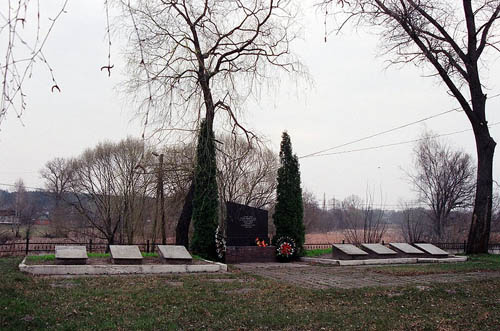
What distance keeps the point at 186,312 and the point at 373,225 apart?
2064cm

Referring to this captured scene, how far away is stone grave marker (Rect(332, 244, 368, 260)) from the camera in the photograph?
1548 cm

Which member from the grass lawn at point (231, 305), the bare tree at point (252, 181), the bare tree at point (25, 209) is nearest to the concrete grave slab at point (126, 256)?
the grass lawn at point (231, 305)

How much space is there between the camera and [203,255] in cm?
1562

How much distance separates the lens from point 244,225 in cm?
1728

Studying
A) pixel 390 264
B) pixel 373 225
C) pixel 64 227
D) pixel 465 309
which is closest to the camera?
pixel 465 309

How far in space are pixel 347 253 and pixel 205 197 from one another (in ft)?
16.1

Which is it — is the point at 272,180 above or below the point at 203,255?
above

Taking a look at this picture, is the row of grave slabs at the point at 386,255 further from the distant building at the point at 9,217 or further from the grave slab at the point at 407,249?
the distant building at the point at 9,217

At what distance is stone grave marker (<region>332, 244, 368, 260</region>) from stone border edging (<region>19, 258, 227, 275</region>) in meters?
4.84

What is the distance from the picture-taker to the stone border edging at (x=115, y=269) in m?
10.6

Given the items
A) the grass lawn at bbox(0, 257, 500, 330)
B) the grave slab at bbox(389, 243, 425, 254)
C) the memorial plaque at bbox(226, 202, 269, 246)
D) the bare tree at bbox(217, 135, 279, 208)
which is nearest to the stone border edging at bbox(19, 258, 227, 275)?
the grass lawn at bbox(0, 257, 500, 330)

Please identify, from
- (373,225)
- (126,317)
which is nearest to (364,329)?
(126,317)

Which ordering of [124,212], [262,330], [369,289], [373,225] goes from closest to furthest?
1. [262,330]
2. [369,289]
3. [373,225]
4. [124,212]

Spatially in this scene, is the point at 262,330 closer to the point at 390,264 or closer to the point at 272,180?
the point at 390,264
